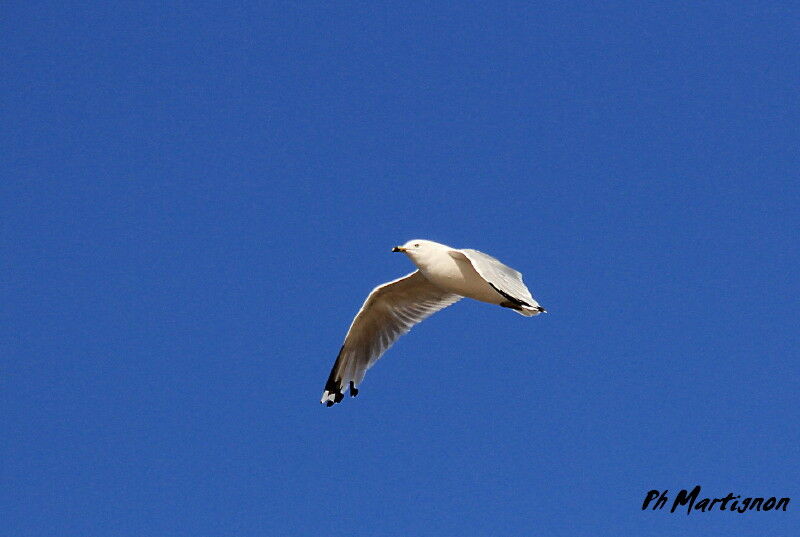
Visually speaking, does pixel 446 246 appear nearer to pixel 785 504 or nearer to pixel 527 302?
pixel 527 302

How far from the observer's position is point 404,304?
333 inches

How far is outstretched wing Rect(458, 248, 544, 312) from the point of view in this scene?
6.34 m

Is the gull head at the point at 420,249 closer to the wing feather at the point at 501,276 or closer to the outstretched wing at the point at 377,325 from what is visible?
the wing feather at the point at 501,276

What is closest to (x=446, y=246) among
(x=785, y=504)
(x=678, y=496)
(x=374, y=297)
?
(x=374, y=297)

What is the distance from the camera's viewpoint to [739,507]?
7477 millimetres

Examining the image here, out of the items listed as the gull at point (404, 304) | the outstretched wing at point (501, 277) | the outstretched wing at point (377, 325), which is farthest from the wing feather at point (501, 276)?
the outstretched wing at point (377, 325)

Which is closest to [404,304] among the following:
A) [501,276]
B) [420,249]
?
[420,249]

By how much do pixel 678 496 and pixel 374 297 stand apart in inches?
110

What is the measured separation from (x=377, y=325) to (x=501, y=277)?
2.12 m

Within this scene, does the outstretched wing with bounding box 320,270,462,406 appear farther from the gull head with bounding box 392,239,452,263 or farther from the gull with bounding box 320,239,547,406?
the gull head with bounding box 392,239,452,263

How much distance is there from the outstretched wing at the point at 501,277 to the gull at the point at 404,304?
434 mm

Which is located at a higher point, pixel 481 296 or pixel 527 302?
pixel 481 296

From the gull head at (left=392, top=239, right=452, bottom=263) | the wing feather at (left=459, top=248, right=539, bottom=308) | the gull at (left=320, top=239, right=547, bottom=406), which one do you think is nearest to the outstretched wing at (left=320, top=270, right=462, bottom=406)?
the gull at (left=320, top=239, right=547, bottom=406)

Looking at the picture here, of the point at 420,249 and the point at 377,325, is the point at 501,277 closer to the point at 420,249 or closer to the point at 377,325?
the point at 420,249
